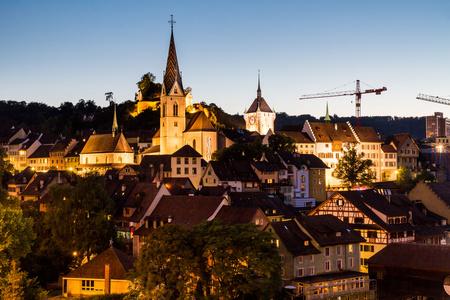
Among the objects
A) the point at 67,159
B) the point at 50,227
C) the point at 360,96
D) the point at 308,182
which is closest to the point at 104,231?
the point at 50,227

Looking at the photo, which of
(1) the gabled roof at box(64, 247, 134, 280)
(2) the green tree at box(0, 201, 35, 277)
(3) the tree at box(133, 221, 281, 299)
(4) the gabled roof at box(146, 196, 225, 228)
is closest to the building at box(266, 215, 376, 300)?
(4) the gabled roof at box(146, 196, 225, 228)

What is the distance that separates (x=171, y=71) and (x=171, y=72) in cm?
29

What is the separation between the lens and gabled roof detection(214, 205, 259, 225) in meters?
54.4

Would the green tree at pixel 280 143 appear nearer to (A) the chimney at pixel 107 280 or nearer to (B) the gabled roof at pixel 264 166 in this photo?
(B) the gabled roof at pixel 264 166

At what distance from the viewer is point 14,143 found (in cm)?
15800

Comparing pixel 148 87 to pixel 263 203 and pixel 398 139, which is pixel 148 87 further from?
pixel 263 203

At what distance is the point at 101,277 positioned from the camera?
46750mm

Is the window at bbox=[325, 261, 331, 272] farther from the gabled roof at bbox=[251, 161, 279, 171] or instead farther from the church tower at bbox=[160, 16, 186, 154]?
the church tower at bbox=[160, 16, 186, 154]

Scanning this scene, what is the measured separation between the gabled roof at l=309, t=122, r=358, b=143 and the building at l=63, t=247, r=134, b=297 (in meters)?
86.4

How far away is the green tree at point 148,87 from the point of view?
6978 inches

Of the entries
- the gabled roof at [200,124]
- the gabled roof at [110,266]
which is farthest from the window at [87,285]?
the gabled roof at [200,124]

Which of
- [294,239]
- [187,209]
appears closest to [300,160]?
[187,209]

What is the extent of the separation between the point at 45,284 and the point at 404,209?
36667mm

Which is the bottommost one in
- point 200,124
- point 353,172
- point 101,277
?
point 101,277
